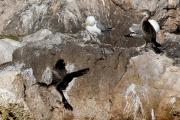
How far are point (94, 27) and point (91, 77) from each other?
2200 millimetres

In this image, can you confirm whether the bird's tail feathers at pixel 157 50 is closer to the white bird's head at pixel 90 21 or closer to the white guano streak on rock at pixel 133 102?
the white guano streak on rock at pixel 133 102

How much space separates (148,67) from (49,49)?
2.49 m

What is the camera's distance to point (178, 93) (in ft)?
41.1

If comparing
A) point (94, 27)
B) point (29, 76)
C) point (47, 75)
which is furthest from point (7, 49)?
point (94, 27)

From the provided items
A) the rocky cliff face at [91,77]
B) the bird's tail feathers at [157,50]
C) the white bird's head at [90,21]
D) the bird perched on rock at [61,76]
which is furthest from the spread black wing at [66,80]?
the white bird's head at [90,21]

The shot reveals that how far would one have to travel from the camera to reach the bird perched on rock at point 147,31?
552 inches

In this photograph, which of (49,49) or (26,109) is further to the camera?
(49,49)

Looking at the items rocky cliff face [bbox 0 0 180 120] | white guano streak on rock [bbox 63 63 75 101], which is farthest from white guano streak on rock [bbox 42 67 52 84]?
white guano streak on rock [bbox 63 63 75 101]

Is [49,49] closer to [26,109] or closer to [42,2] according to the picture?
[26,109]

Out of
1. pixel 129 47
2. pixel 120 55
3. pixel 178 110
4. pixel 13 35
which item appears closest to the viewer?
pixel 178 110

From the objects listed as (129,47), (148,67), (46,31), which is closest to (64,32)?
(46,31)

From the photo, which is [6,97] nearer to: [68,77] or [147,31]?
[68,77]

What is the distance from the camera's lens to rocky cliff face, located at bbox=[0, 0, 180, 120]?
12648 mm

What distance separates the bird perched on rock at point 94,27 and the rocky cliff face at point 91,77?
0.19 metres
